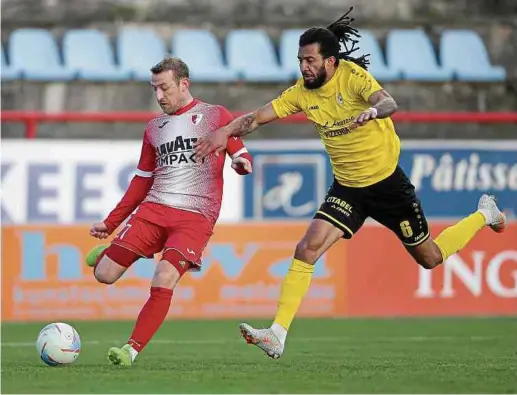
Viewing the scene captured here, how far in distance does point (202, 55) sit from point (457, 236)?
9073mm

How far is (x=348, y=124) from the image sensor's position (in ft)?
30.1

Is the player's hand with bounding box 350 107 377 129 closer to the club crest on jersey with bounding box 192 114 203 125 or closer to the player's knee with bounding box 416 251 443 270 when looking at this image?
the club crest on jersey with bounding box 192 114 203 125

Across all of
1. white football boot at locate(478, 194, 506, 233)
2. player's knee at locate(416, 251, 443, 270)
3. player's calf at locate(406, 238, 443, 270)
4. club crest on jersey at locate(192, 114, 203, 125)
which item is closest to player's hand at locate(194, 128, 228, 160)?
club crest on jersey at locate(192, 114, 203, 125)

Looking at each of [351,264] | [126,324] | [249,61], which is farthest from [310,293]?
[249,61]

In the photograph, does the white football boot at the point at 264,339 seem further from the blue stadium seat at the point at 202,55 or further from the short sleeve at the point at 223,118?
the blue stadium seat at the point at 202,55

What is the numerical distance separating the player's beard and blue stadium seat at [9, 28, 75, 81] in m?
9.30

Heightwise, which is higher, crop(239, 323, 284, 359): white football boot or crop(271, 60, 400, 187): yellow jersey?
crop(271, 60, 400, 187): yellow jersey

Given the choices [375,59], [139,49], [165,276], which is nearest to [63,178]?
[139,49]

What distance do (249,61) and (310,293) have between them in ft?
16.4

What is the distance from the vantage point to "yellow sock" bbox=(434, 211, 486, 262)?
10.1m

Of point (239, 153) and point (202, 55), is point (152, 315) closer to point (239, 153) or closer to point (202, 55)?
point (239, 153)

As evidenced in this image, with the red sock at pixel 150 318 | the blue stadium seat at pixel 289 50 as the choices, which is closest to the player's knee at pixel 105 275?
the red sock at pixel 150 318

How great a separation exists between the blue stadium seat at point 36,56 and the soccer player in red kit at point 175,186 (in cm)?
885

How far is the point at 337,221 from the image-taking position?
30.5 ft
